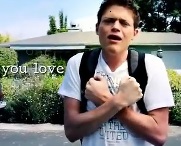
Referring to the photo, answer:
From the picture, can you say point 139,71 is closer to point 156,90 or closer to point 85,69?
point 156,90

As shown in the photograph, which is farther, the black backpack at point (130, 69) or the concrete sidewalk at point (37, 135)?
the concrete sidewalk at point (37, 135)

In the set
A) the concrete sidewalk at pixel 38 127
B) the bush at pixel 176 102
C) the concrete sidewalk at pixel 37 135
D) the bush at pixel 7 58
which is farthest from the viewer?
the bush at pixel 7 58

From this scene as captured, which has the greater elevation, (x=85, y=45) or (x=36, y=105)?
(x=36, y=105)

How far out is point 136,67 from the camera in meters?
2.01

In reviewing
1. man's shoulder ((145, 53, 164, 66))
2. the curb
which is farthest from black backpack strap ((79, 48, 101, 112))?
the curb

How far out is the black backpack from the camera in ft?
6.52

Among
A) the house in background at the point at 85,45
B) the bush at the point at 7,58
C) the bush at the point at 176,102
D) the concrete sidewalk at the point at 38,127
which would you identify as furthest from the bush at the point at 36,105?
the house in background at the point at 85,45

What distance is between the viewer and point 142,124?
192 cm

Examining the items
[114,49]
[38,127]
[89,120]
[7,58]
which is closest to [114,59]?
[114,49]

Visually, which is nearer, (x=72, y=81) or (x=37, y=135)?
(x=72, y=81)

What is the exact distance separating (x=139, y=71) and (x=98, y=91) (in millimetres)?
215

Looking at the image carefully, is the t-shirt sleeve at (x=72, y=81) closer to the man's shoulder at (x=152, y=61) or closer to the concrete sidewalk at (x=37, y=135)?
the man's shoulder at (x=152, y=61)

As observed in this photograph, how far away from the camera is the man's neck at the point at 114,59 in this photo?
79.4 inches

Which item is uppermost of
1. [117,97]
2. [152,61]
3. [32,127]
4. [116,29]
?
[116,29]
